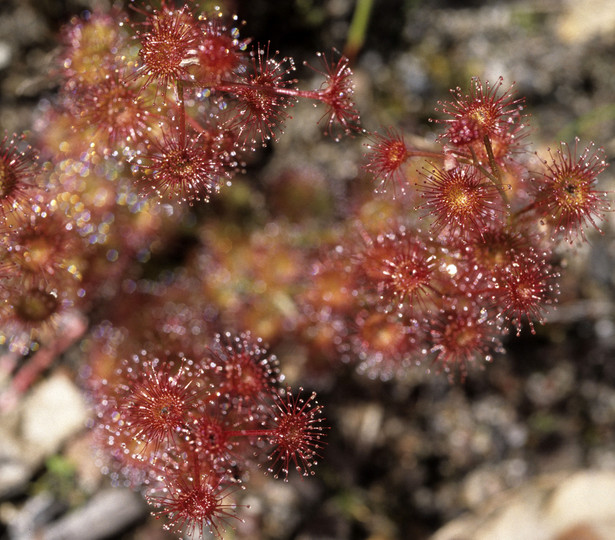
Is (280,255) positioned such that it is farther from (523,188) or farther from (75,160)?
(523,188)

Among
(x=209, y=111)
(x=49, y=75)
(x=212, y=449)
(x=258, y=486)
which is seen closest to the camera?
(x=212, y=449)

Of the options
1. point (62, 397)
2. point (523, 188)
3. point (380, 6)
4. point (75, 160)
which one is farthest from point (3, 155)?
point (380, 6)

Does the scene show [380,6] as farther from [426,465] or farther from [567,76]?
[426,465]

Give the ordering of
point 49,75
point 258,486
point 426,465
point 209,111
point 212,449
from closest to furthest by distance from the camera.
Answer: point 212,449
point 209,111
point 49,75
point 258,486
point 426,465

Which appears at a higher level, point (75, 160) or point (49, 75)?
point (49, 75)

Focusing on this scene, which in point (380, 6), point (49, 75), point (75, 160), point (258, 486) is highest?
point (380, 6)

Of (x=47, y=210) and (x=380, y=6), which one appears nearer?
(x=47, y=210)

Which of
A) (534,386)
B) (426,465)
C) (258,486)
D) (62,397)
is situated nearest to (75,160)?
(62,397)
